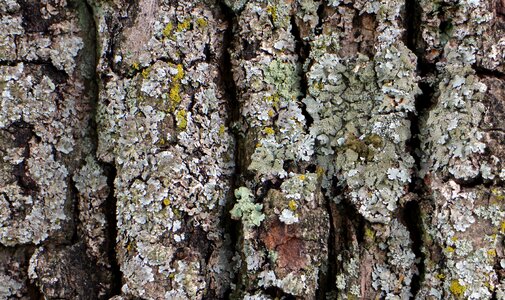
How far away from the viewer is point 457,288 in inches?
65.9

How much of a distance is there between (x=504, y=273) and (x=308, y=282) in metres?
0.57

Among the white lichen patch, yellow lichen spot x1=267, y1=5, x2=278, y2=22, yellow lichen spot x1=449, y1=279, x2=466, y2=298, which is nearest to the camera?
yellow lichen spot x1=449, y1=279, x2=466, y2=298

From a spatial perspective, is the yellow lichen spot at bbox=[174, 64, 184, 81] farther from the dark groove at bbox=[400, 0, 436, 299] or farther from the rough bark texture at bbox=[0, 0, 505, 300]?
the dark groove at bbox=[400, 0, 436, 299]

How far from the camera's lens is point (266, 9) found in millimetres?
1872

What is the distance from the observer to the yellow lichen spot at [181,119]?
5.95 feet

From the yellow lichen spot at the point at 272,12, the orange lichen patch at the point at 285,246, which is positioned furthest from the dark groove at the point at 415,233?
the yellow lichen spot at the point at 272,12

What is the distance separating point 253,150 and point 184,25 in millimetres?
471

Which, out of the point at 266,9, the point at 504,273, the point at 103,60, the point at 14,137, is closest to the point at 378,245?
the point at 504,273

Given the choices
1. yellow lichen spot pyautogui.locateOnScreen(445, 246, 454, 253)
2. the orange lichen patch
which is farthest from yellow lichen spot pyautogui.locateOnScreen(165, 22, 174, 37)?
yellow lichen spot pyautogui.locateOnScreen(445, 246, 454, 253)

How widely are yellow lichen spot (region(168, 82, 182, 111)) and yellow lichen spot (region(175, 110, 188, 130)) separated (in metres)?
0.03

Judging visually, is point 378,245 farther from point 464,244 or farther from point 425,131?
point 425,131

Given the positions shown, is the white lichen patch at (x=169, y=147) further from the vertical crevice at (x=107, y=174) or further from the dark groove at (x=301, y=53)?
the dark groove at (x=301, y=53)

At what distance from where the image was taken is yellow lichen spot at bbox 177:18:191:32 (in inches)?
73.7

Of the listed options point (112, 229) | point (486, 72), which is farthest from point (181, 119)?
point (486, 72)
